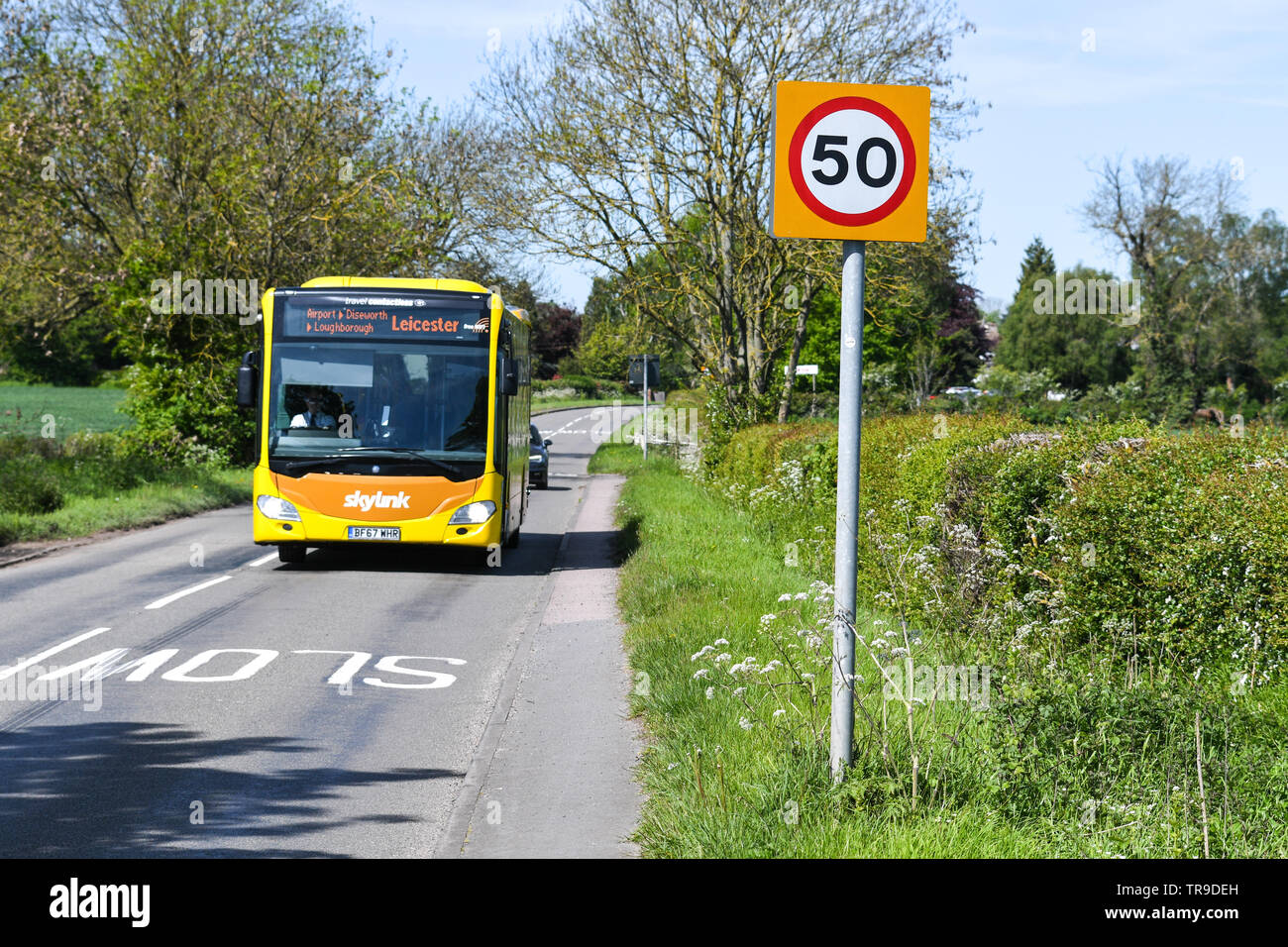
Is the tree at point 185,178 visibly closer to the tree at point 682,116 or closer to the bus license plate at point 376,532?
the tree at point 682,116

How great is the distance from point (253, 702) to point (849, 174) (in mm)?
5357

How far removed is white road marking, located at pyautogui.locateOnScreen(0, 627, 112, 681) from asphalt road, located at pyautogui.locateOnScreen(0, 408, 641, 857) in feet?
0.09

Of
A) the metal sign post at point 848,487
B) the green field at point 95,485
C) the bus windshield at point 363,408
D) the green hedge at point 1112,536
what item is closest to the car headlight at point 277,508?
the bus windshield at point 363,408

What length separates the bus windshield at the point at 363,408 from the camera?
14.7 metres

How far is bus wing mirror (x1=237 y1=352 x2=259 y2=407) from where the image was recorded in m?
14.5

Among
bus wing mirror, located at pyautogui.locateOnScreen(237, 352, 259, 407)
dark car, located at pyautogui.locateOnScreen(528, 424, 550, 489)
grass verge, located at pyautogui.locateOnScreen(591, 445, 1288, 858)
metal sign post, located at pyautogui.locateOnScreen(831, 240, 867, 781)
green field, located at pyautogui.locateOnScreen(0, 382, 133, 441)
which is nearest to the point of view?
grass verge, located at pyautogui.locateOnScreen(591, 445, 1288, 858)

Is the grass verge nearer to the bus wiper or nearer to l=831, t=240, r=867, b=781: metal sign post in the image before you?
l=831, t=240, r=867, b=781: metal sign post

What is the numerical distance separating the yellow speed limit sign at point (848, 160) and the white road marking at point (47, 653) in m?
6.67

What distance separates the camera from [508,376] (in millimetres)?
15039

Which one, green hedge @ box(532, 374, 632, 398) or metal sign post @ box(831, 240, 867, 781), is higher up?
green hedge @ box(532, 374, 632, 398)

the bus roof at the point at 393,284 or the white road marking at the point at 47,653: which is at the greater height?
the bus roof at the point at 393,284

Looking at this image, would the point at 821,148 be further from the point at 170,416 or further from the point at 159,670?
the point at 170,416
